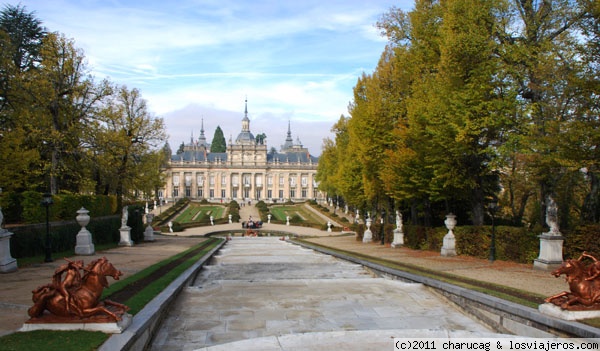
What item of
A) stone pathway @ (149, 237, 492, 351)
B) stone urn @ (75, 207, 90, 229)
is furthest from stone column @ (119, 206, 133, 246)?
stone pathway @ (149, 237, 492, 351)

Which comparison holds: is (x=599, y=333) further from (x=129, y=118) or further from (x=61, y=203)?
(x=129, y=118)

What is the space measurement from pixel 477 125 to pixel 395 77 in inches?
359

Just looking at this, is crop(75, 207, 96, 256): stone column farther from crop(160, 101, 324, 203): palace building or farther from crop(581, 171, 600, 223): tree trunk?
crop(160, 101, 324, 203): palace building

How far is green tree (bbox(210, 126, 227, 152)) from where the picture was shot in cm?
12544

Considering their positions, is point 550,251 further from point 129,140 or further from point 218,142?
point 218,142

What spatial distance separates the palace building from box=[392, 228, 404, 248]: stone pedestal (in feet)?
270

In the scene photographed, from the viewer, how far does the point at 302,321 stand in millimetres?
7125

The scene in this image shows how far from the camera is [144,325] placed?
19.4 feet

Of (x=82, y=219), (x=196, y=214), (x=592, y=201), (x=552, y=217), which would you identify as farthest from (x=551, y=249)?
(x=196, y=214)

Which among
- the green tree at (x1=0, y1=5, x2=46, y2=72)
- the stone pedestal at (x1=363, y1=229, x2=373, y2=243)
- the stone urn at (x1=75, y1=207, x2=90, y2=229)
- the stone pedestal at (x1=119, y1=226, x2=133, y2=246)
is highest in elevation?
the green tree at (x1=0, y1=5, x2=46, y2=72)

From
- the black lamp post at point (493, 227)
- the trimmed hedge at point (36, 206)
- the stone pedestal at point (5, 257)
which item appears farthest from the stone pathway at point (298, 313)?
the trimmed hedge at point (36, 206)

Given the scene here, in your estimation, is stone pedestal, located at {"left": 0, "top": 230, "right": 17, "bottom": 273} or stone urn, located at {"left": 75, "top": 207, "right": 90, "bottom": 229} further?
stone urn, located at {"left": 75, "top": 207, "right": 90, "bottom": 229}

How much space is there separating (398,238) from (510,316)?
17.2m

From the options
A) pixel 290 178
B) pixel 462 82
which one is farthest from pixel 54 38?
pixel 290 178
